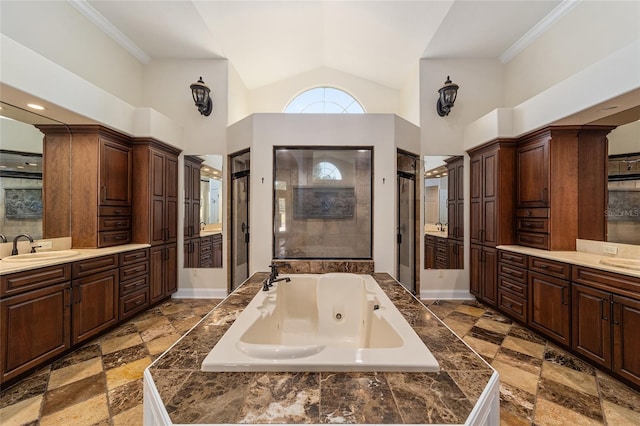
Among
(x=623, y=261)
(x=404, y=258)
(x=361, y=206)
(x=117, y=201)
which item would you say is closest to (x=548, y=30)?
(x=623, y=261)

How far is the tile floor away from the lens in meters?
1.53

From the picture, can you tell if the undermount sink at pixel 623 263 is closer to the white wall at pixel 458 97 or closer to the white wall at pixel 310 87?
the white wall at pixel 458 97

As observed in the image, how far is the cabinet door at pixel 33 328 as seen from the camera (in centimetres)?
173

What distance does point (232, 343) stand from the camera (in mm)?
1332

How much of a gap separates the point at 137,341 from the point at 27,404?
0.80 meters

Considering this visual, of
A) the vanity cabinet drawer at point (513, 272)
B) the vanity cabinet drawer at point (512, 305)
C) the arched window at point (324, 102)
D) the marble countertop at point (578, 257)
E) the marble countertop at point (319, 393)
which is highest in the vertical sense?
the arched window at point (324, 102)

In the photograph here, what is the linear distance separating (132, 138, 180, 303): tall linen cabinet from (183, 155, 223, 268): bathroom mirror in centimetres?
19

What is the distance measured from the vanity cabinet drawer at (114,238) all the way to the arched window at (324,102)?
11.4 feet

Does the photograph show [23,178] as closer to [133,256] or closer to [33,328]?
[133,256]

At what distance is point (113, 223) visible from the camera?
291cm

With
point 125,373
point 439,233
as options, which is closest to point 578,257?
point 439,233

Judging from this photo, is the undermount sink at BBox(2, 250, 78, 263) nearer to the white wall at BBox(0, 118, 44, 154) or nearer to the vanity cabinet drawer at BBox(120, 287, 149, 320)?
the vanity cabinet drawer at BBox(120, 287, 149, 320)

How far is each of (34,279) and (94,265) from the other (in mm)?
502

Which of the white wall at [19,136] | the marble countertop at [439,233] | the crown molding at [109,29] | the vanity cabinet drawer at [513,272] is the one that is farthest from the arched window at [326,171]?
the crown molding at [109,29]
